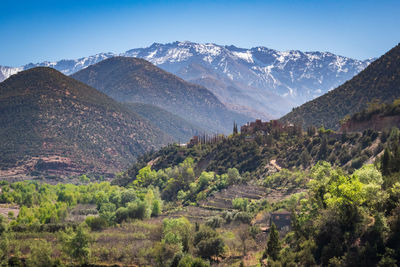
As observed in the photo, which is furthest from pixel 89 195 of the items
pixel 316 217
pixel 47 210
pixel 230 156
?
pixel 316 217

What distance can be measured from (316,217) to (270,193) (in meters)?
35.8

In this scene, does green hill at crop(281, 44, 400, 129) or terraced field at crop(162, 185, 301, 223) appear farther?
green hill at crop(281, 44, 400, 129)

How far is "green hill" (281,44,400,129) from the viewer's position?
12467cm

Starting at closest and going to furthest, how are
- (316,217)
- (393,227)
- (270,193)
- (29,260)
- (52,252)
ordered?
(393,227) < (316,217) < (29,260) < (52,252) < (270,193)

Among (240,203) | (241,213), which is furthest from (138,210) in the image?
(241,213)

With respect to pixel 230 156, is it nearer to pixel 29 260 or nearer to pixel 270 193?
pixel 270 193

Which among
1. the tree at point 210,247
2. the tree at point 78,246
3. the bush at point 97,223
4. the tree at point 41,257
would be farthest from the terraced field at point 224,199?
the tree at point 41,257

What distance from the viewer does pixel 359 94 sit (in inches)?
5256

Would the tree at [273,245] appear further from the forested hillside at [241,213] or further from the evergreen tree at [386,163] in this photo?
the evergreen tree at [386,163]

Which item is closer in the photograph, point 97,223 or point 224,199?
point 97,223

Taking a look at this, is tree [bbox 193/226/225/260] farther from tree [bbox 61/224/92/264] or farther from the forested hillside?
tree [bbox 61/224/92/264]

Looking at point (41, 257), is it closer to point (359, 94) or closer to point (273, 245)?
point (273, 245)

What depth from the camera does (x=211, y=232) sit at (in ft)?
213

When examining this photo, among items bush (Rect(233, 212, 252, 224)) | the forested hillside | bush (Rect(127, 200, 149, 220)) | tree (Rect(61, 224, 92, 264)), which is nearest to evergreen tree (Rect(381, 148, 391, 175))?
the forested hillside
